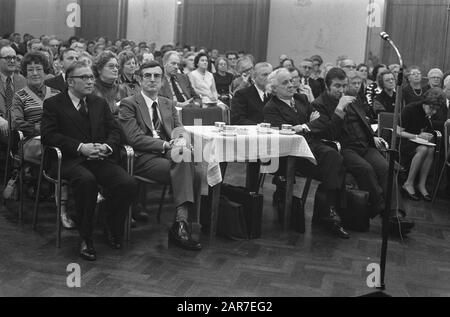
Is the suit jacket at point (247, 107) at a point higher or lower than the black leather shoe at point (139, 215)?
higher

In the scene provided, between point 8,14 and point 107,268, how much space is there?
13.2m

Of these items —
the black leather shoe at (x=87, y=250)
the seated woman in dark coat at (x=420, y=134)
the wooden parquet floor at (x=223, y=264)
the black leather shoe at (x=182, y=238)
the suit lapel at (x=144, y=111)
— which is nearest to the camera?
the wooden parquet floor at (x=223, y=264)

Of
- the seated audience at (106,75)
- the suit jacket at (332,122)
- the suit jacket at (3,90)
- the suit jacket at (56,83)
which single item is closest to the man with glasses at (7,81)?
the suit jacket at (3,90)

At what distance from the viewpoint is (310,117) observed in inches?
201

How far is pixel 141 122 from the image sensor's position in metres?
4.57

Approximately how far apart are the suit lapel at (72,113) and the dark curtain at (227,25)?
8.79 m

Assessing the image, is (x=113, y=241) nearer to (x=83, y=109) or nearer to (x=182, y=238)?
(x=182, y=238)

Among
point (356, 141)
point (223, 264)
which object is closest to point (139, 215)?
point (223, 264)

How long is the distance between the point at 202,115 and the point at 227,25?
7995 millimetres

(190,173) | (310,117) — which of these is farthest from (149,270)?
(310,117)

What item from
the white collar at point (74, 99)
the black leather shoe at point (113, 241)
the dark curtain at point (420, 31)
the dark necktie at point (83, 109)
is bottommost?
the black leather shoe at point (113, 241)

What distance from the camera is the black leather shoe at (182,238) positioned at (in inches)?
164

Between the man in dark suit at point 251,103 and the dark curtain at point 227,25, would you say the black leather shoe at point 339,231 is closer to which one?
the man in dark suit at point 251,103

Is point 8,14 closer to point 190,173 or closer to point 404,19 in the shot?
point 404,19
